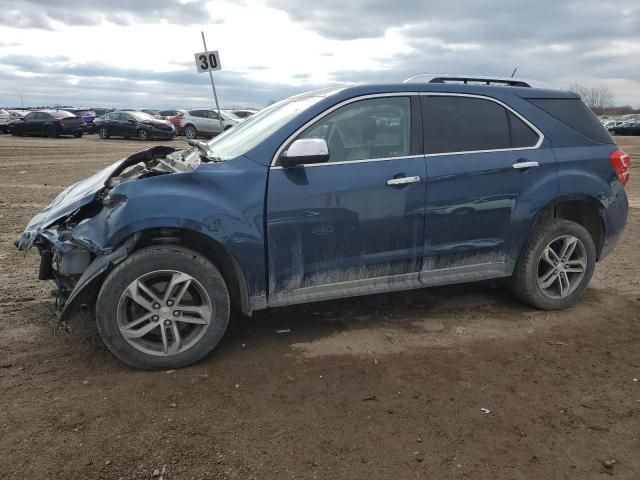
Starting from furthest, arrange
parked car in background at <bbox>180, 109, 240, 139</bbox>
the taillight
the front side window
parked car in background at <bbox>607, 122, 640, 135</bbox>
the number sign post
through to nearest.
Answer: parked car in background at <bbox>607, 122, 640, 135</bbox> < parked car in background at <bbox>180, 109, 240, 139</bbox> < the number sign post < the taillight < the front side window

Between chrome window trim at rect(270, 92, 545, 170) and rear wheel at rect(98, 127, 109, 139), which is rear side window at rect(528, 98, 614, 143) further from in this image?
rear wheel at rect(98, 127, 109, 139)

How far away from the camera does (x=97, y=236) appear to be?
3451 mm

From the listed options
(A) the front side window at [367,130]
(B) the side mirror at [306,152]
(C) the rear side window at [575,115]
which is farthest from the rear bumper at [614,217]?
(B) the side mirror at [306,152]

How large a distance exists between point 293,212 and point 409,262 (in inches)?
38.9

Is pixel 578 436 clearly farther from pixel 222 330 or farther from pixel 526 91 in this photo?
pixel 526 91

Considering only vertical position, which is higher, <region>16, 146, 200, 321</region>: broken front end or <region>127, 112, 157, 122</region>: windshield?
<region>127, 112, 157, 122</region>: windshield

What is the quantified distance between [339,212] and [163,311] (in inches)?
51.9

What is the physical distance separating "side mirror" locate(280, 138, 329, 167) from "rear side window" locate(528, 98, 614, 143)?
1969mm

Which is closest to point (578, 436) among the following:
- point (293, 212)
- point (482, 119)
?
point (293, 212)

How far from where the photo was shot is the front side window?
387 centimetres

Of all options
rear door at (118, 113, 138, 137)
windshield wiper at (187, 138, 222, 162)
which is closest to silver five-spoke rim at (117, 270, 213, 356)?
windshield wiper at (187, 138, 222, 162)

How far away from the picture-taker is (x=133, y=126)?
26.5 metres

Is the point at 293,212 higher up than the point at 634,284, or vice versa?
the point at 293,212

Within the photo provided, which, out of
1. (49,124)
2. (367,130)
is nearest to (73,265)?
(367,130)
